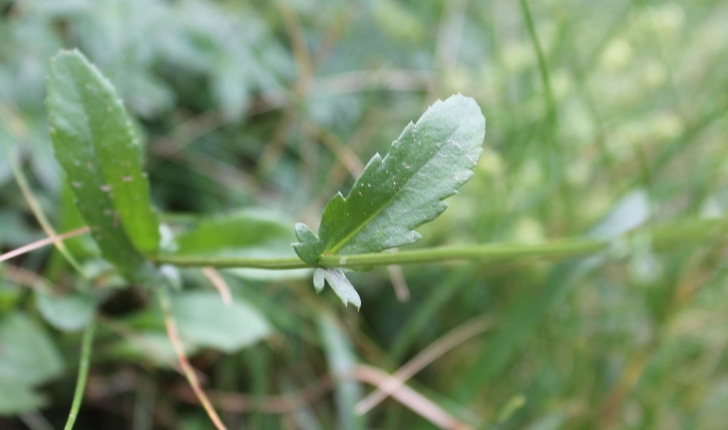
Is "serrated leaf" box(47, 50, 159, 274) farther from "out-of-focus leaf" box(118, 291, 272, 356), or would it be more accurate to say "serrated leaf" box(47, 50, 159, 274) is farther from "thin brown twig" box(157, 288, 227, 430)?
"out-of-focus leaf" box(118, 291, 272, 356)

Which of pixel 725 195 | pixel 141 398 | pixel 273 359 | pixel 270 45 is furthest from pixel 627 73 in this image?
pixel 141 398

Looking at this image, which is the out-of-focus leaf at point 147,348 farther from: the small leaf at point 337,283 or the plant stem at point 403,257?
the small leaf at point 337,283

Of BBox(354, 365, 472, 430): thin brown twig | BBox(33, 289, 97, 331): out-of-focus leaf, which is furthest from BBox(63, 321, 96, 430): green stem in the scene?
BBox(354, 365, 472, 430): thin brown twig

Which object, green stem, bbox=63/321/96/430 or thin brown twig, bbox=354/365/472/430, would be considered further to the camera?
thin brown twig, bbox=354/365/472/430

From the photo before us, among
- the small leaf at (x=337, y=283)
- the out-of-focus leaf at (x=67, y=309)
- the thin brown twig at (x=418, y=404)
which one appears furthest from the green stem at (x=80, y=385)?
the thin brown twig at (x=418, y=404)

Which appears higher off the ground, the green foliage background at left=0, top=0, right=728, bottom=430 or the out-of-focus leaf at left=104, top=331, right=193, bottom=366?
the green foliage background at left=0, top=0, right=728, bottom=430

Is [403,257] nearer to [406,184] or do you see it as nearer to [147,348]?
[406,184]

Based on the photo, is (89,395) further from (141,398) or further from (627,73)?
(627,73)
